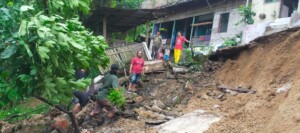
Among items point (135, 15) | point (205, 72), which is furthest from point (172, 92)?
point (135, 15)

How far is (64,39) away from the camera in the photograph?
12.0 ft

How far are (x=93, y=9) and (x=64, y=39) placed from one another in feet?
34.1

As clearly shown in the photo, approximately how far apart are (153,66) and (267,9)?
5784mm

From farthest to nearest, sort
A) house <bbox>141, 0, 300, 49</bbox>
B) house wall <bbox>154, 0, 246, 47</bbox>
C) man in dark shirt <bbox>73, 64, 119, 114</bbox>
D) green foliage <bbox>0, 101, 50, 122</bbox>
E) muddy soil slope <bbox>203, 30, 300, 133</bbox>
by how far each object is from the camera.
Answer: house wall <bbox>154, 0, 246, 47</bbox> < house <bbox>141, 0, 300, 49</bbox> < man in dark shirt <bbox>73, 64, 119, 114</bbox> < green foliage <bbox>0, 101, 50, 122</bbox> < muddy soil slope <bbox>203, 30, 300, 133</bbox>

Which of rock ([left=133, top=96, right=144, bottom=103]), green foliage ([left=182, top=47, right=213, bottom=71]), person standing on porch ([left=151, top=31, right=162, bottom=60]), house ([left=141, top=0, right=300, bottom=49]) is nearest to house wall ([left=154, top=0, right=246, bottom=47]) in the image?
house ([left=141, top=0, right=300, bottom=49])

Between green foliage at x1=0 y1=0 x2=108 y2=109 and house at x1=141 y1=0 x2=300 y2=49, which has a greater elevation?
house at x1=141 y1=0 x2=300 y2=49

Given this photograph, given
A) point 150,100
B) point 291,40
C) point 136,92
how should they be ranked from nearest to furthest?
point 291,40
point 150,100
point 136,92

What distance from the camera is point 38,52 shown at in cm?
347

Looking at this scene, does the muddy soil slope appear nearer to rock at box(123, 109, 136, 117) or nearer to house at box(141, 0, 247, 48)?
rock at box(123, 109, 136, 117)

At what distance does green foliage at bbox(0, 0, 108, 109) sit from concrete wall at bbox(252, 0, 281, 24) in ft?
37.0

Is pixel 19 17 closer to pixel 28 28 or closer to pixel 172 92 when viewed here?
pixel 28 28

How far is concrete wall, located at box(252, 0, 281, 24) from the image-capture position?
46.1 ft

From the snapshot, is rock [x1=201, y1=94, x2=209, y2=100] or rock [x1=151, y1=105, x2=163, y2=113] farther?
rock [x1=201, y1=94, x2=209, y2=100]

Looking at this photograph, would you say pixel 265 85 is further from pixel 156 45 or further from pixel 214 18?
pixel 214 18
